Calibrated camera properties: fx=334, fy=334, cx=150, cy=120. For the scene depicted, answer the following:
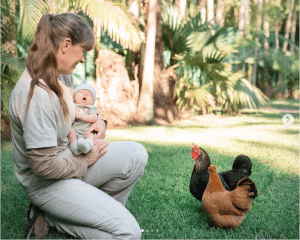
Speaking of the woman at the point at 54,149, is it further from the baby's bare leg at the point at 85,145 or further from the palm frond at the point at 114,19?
the palm frond at the point at 114,19

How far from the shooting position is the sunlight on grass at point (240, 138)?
532 cm

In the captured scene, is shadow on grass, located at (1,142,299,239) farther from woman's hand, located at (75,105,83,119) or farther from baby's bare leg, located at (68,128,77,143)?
woman's hand, located at (75,105,83,119)

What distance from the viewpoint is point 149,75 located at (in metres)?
8.92

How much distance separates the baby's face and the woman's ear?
2.61 feet

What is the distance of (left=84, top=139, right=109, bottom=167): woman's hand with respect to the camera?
2.47 metres

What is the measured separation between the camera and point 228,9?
30.3m

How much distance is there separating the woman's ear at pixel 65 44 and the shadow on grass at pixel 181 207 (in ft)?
4.61

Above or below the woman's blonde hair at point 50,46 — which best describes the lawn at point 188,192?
below

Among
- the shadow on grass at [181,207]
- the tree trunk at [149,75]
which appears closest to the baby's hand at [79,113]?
the shadow on grass at [181,207]

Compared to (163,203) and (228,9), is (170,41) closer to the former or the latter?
(163,203)

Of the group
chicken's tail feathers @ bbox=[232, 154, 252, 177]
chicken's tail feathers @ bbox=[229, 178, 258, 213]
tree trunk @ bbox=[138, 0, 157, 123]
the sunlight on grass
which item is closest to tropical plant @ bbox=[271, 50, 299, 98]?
the sunlight on grass

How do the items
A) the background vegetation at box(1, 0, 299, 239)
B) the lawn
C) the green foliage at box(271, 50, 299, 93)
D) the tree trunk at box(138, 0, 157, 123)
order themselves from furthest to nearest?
the green foliage at box(271, 50, 299, 93)
the tree trunk at box(138, 0, 157, 123)
the background vegetation at box(1, 0, 299, 239)
the lawn

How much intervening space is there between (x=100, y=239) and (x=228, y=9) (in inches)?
1220

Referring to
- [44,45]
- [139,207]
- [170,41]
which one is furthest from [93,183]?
[170,41]
